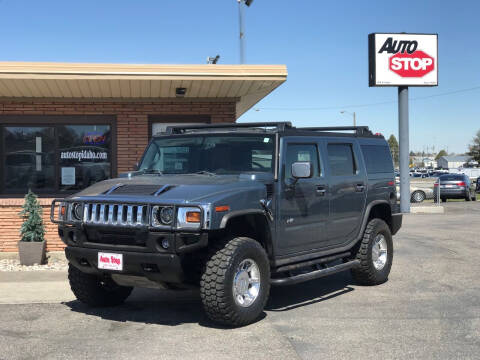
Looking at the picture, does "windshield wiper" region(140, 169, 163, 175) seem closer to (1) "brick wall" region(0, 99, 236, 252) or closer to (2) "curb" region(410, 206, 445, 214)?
(1) "brick wall" region(0, 99, 236, 252)

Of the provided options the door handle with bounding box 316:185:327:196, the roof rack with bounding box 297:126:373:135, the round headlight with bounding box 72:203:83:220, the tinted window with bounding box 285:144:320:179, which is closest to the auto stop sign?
the roof rack with bounding box 297:126:373:135

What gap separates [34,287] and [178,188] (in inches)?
137

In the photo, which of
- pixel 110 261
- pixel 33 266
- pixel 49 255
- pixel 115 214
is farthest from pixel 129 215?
pixel 49 255

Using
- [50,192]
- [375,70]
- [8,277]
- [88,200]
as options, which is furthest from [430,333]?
[375,70]

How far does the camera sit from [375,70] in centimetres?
2172

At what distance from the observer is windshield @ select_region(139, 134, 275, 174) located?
6.99 metres

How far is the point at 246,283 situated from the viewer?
6.27m

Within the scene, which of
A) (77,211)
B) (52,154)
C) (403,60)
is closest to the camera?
(77,211)

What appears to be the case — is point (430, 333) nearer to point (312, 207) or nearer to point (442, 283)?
point (312, 207)

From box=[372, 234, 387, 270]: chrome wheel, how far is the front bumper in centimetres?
362

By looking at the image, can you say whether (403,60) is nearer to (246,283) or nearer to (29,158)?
(29,158)

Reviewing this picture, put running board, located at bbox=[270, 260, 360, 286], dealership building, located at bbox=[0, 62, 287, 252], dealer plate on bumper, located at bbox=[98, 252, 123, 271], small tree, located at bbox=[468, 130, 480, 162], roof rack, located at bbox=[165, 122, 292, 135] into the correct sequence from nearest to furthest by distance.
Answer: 1. dealer plate on bumper, located at bbox=[98, 252, 123, 271]
2. running board, located at bbox=[270, 260, 360, 286]
3. roof rack, located at bbox=[165, 122, 292, 135]
4. dealership building, located at bbox=[0, 62, 287, 252]
5. small tree, located at bbox=[468, 130, 480, 162]

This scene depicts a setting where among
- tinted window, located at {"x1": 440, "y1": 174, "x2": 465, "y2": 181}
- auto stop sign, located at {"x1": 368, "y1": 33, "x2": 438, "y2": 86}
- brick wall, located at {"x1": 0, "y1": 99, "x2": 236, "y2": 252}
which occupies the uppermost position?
auto stop sign, located at {"x1": 368, "y1": 33, "x2": 438, "y2": 86}

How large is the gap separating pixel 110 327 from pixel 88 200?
1.29m
